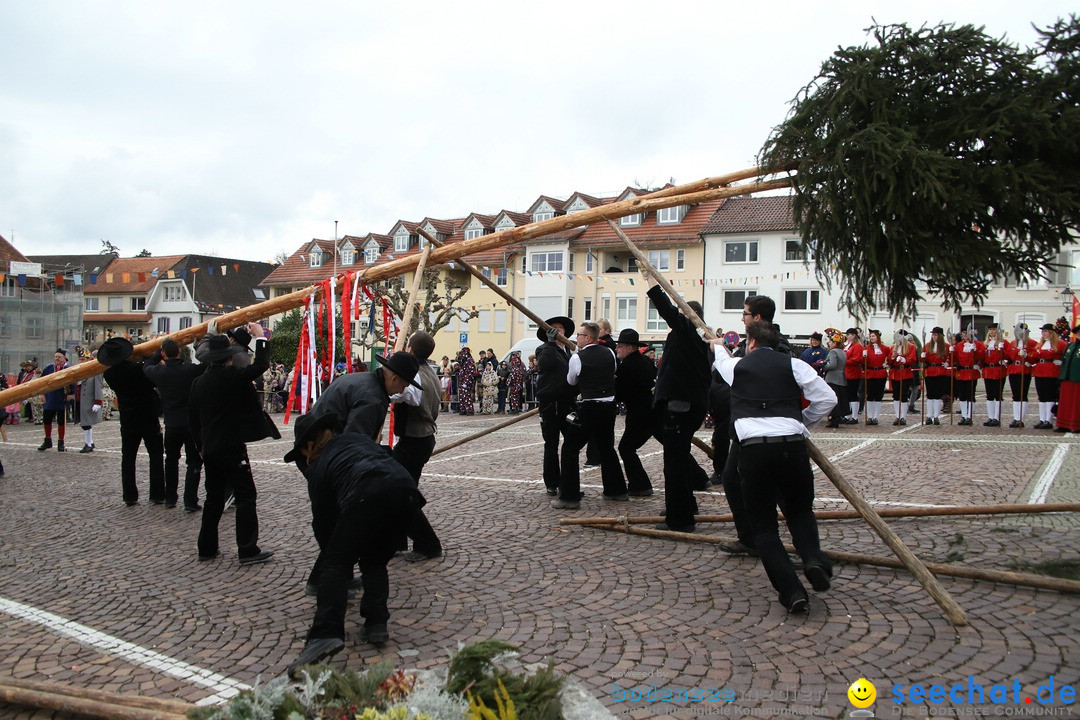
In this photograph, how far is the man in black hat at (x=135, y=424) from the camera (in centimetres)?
972

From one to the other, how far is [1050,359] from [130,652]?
647 inches

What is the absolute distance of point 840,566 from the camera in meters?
6.06

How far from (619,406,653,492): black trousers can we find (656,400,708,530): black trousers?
5.54 ft

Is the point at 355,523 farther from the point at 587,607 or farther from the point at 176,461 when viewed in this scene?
the point at 176,461

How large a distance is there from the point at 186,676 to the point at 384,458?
5.32ft

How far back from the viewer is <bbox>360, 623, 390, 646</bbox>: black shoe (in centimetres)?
478

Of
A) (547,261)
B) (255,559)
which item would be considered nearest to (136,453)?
(255,559)

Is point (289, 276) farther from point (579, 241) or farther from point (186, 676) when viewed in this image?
point (186, 676)

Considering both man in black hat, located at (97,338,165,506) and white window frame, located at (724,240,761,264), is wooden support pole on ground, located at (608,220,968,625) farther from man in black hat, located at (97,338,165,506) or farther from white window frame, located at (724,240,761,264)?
white window frame, located at (724,240,761,264)

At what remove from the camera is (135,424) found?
390 inches

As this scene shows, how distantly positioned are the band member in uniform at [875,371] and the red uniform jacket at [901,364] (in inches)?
5.8

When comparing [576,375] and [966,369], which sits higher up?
[966,369]

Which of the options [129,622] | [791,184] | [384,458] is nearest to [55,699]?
[129,622]

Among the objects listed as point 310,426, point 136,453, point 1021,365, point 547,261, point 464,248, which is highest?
point 547,261
